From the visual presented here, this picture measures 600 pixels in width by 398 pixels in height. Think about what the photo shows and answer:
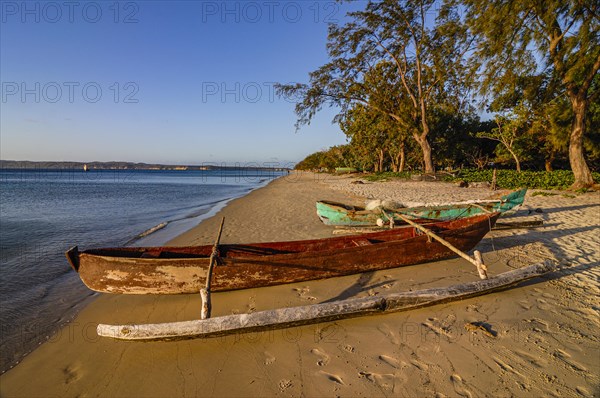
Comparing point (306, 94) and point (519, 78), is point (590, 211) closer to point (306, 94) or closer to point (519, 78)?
point (519, 78)

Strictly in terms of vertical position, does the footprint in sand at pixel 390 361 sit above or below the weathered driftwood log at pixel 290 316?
below

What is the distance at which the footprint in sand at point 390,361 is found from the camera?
301 centimetres

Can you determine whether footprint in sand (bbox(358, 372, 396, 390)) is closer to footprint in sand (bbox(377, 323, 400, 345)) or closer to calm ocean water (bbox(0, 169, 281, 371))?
footprint in sand (bbox(377, 323, 400, 345))

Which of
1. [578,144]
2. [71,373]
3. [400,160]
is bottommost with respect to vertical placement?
[71,373]

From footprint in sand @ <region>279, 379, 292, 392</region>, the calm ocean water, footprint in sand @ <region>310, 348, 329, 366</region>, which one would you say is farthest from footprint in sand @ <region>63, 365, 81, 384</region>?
footprint in sand @ <region>310, 348, 329, 366</region>

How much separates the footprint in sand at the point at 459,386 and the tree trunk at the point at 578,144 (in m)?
17.4

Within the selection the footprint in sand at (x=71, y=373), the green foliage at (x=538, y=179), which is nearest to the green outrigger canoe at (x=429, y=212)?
the footprint in sand at (x=71, y=373)

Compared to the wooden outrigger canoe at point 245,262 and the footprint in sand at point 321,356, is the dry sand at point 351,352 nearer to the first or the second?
the footprint in sand at point 321,356

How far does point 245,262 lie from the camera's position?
181 inches

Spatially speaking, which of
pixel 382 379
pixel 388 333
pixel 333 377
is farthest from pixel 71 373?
pixel 388 333

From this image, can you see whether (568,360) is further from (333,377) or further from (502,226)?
(502,226)

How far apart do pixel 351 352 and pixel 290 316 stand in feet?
2.76

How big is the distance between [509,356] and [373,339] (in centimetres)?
149

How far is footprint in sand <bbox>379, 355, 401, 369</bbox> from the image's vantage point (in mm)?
3008
